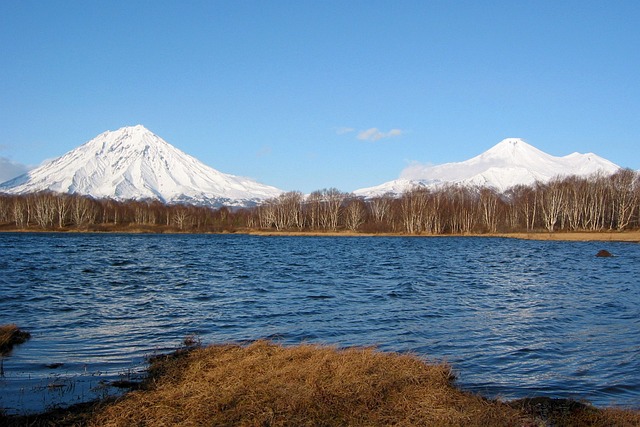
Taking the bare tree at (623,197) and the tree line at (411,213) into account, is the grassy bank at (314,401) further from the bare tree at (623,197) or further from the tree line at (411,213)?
the bare tree at (623,197)

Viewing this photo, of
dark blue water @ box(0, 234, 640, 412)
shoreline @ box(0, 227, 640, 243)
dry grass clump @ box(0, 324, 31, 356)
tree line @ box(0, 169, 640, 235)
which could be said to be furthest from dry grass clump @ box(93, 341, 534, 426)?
tree line @ box(0, 169, 640, 235)

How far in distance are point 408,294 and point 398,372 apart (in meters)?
14.0

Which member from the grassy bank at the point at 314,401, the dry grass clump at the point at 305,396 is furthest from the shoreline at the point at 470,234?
the dry grass clump at the point at 305,396

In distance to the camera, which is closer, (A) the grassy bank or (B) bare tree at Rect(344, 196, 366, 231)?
(A) the grassy bank

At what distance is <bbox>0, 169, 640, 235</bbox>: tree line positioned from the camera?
329 feet

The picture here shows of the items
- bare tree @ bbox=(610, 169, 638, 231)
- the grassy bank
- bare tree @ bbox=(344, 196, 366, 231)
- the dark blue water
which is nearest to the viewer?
the grassy bank

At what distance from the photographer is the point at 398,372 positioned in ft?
30.0

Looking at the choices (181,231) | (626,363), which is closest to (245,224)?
(181,231)

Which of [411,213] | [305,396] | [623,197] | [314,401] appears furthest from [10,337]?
[411,213]

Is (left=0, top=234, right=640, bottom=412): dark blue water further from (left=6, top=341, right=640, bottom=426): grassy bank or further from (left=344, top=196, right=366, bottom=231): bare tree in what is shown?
(left=344, top=196, right=366, bottom=231): bare tree

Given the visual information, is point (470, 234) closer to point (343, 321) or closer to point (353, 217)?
point (353, 217)

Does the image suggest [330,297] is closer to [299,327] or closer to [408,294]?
[408,294]

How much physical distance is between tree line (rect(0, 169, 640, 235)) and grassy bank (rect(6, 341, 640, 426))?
9441cm

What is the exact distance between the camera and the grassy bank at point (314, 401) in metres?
6.96
